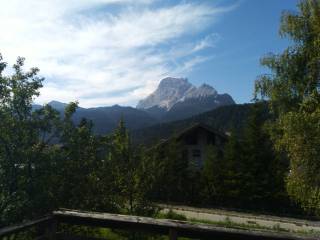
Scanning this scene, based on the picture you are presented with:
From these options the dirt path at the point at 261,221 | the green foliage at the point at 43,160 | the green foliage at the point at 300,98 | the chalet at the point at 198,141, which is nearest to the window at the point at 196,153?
the chalet at the point at 198,141

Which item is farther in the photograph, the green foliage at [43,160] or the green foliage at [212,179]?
the green foliage at [212,179]

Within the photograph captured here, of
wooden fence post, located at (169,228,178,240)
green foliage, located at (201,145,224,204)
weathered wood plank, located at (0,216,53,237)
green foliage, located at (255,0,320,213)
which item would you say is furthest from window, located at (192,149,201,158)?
wooden fence post, located at (169,228,178,240)

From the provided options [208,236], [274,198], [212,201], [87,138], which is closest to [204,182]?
[212,201]

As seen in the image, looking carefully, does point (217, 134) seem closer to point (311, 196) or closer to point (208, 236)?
Result: point (311, 196)

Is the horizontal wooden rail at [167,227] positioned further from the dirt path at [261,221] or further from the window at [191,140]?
the window at [191,140]

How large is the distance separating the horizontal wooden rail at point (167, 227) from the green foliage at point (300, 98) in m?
7.50

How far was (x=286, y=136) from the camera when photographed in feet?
49.8

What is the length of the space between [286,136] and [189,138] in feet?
121

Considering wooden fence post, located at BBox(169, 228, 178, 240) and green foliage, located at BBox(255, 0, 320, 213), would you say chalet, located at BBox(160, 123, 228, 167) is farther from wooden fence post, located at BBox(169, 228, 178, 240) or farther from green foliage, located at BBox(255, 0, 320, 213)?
wooden fence post, located at BBox(169, 228, 178, 240)

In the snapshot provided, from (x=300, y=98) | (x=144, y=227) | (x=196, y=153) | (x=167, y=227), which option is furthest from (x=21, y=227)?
(x=196, y=153)

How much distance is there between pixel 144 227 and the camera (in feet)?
26.9

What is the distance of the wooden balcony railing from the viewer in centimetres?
733

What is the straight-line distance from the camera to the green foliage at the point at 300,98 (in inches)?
562

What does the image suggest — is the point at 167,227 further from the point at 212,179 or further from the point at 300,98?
the point at 212,179
